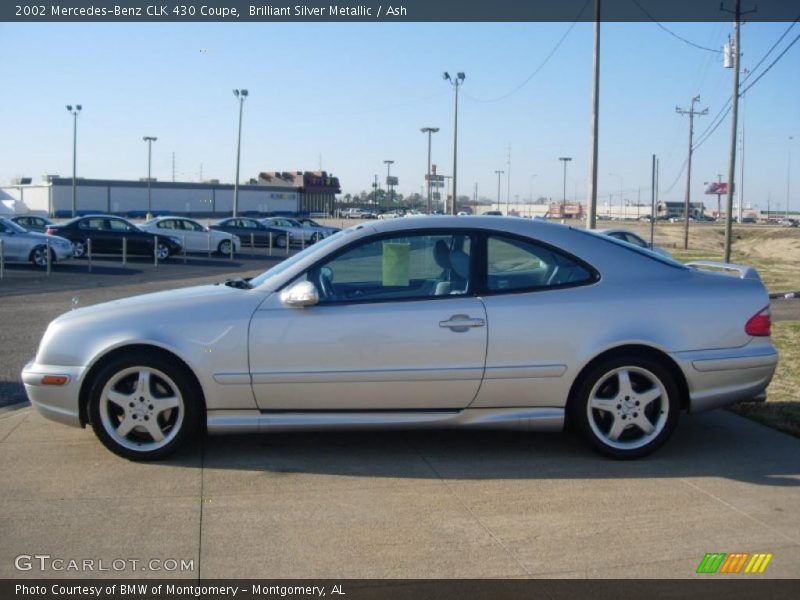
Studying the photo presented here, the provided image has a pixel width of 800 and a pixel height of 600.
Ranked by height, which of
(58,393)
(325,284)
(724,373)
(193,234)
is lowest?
(58,393)

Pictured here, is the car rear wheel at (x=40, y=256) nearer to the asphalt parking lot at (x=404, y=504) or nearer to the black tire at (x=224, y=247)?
the black tire at (x=224, y=247)

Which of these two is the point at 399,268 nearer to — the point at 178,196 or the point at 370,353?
the point at 370,353

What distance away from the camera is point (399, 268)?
5754mm

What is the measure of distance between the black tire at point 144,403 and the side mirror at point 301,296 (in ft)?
2.54

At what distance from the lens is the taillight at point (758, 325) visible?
18.7 feet

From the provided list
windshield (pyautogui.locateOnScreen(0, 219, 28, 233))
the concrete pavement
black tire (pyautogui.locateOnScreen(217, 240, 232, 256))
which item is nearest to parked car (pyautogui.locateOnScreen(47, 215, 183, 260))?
black tire (pyautogui.locateOnScreen(217, 240, 232, 256))

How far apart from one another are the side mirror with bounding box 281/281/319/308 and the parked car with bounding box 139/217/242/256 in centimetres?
2654

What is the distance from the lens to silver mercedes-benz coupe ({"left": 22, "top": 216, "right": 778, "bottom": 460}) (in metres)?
5.39

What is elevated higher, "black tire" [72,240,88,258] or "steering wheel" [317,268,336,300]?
"steering wheel" [317,268,336,300]

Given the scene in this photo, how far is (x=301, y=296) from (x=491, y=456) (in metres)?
1.65

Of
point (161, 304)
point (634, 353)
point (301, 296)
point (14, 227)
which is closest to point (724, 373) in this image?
point (634, 353)

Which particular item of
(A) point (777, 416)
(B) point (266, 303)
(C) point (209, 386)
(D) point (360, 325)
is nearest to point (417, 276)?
(D) point (360, 325)

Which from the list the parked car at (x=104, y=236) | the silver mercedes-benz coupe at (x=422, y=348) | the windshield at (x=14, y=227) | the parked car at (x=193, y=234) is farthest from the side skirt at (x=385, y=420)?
the parked car at (x=193, y=234)

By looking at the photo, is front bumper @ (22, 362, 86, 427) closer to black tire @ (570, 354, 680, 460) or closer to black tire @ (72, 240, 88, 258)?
black tire @ (570, 354, 680, 460)
